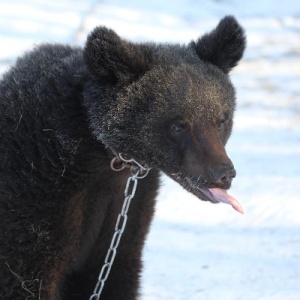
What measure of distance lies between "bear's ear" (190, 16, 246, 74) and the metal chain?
66cm

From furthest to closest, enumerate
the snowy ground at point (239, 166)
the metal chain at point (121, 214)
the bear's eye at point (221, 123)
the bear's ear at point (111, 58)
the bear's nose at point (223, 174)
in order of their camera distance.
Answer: the snowy ground at point (239, 166), the metal chain at point (121, 214), the bear's eye at point (221, 123), the bear's ear at point (111, 58), the bear's nose at point (223, 174)

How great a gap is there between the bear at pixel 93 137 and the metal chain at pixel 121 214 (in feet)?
0.05

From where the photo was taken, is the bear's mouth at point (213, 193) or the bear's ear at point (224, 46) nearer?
the bear's mouth at point (213, 193)

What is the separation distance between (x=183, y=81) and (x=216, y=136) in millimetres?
311

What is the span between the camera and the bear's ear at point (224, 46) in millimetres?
4211

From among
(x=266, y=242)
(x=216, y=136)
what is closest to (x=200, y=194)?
(x=216, y=136)

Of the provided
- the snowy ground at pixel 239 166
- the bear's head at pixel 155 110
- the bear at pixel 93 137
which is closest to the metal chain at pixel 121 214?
the bear at pixel 93 137

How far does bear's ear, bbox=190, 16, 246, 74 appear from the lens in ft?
13.8

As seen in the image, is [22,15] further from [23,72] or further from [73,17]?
[23,72]

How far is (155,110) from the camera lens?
12.8 ft

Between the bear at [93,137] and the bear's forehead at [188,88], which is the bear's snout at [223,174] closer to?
the bear at [93,137]

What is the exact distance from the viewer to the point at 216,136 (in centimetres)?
390

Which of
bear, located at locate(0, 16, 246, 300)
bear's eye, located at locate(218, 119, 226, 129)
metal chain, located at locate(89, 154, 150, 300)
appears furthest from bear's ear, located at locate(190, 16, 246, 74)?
metal chain, located at locate(89, 154, 150, 300)

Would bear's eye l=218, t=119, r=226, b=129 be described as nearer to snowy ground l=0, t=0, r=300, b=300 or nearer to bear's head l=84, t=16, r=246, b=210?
bear's head l=84, t=16, r=246, b=210
